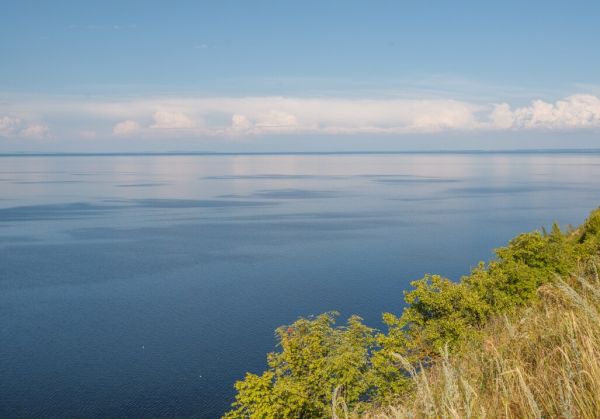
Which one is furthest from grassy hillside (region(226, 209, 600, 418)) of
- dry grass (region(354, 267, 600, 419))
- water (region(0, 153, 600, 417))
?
water (region(0, 153, 600, 417))

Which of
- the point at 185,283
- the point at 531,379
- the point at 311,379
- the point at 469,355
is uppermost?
the point at 531,379

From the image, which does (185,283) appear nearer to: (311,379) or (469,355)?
(311,379)

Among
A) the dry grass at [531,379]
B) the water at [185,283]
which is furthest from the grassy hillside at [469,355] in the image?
the water at [185,283]

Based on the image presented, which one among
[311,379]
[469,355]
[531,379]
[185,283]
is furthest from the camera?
[185,283]

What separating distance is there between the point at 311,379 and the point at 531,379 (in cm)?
2834

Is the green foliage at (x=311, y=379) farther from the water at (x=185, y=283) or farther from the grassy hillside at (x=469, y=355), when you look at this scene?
the water at (x=185, y=283)

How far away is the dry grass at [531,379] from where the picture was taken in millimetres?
4578

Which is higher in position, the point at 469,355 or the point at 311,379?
the point at 469,355

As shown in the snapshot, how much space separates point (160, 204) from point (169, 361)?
434ft

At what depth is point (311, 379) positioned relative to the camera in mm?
32344

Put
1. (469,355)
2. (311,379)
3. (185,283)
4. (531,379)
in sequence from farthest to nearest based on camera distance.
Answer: (185,283), (311,379), (469,355), (531,379)

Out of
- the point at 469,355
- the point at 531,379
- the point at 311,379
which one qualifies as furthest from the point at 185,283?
the point at 531,379

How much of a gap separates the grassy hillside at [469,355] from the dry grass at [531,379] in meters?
0.02

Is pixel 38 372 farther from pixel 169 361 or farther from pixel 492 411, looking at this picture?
pixel 492 411
